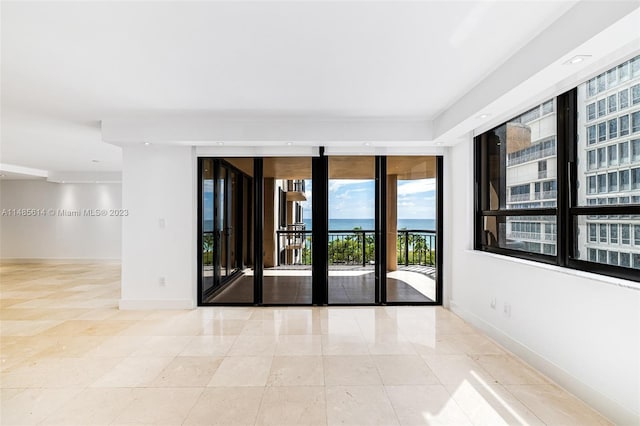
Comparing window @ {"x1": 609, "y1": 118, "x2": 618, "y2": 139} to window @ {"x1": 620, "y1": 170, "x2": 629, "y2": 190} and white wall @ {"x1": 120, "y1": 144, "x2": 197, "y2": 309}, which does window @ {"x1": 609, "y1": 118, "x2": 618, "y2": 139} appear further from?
white wall @ {"x1": 120, "y1": 144, "x2": 197, "y2": 309}

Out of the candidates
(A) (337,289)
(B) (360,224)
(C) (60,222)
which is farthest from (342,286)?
(C) (60,222)

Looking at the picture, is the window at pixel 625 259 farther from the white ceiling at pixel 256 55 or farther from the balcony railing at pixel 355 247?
the balcony railing at pixel 355 247

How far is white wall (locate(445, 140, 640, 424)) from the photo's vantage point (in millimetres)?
2035

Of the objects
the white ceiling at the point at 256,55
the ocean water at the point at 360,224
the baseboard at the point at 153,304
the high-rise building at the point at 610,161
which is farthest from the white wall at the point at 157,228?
the high-rise building at the point at 610,161

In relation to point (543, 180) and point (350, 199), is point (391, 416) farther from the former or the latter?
point (350, 199)

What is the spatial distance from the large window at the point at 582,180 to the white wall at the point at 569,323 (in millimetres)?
163

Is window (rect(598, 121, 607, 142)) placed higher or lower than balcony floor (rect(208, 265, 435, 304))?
higher

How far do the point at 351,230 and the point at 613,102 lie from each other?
323 cm

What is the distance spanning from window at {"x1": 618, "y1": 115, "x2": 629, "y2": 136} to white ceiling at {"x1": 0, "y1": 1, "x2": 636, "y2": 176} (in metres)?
0.80

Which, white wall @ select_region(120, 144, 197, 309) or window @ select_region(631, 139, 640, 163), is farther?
white wall @ select_region(120, 144, 197, 309)

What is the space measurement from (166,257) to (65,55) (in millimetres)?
2748

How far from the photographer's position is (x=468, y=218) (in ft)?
13.9

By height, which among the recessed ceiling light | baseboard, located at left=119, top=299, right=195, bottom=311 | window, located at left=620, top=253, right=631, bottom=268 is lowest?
baseboard, located at left=119, top=299, right=195, bottom=311

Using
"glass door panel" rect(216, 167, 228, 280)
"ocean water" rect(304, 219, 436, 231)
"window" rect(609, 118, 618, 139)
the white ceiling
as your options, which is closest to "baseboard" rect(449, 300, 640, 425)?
"ocean water" rect(304, 219, 436, 231)
